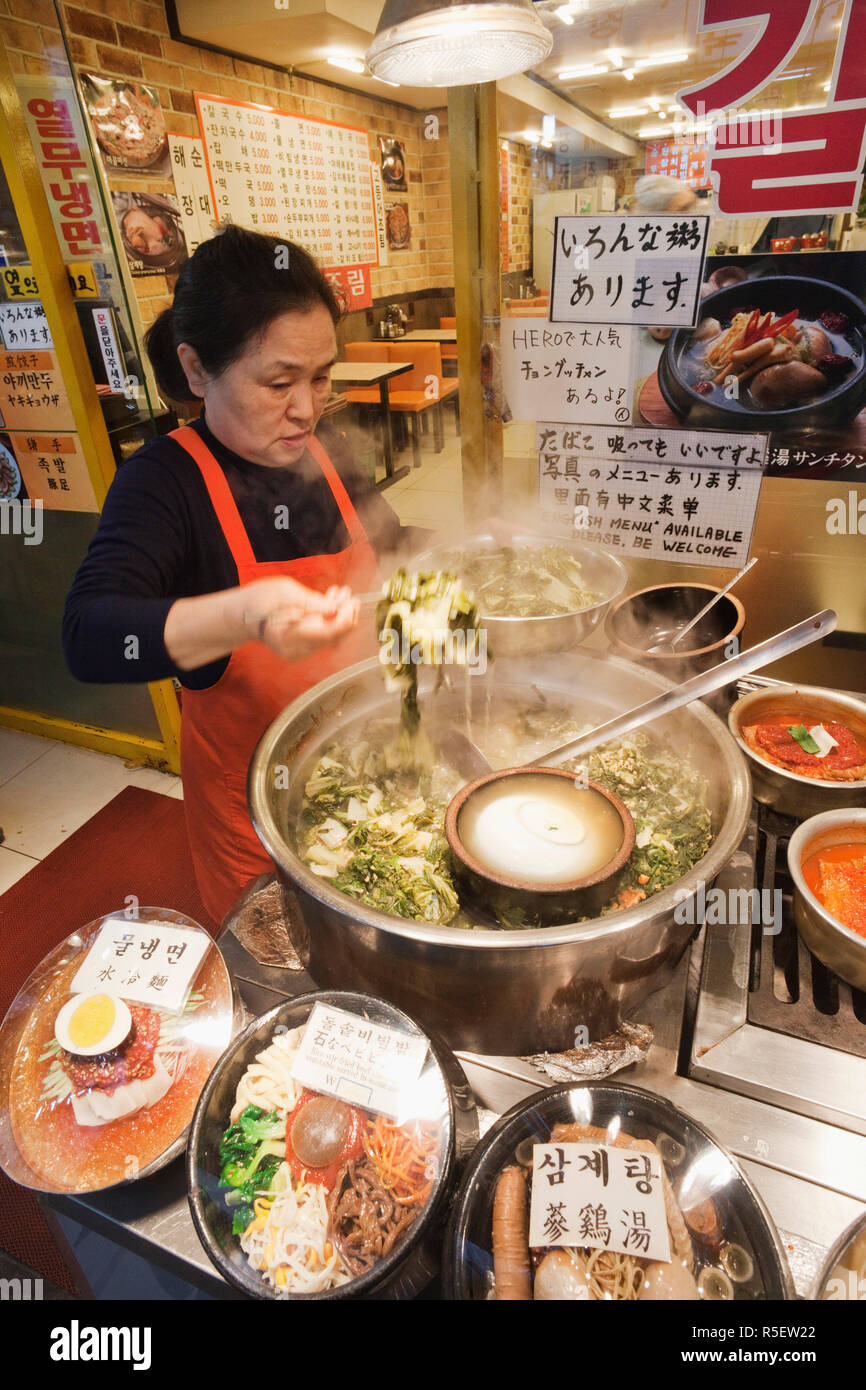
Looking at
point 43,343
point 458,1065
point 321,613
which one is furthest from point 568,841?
point 43,343

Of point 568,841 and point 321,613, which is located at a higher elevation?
point 321,613

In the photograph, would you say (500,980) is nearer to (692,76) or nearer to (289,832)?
(289,832)

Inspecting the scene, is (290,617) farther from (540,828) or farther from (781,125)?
(781,125)

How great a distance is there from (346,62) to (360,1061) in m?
7.80

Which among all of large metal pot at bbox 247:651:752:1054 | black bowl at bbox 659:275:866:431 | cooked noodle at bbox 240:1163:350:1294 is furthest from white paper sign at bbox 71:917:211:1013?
black bowl at bbox 659:275:866:431

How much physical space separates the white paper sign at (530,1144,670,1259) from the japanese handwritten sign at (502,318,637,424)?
2.42 m

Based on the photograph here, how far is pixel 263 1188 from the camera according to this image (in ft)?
4.15

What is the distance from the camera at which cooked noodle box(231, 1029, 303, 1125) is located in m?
1.36

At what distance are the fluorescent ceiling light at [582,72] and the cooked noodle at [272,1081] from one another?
293 centimetres

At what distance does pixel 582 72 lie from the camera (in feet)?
7.55

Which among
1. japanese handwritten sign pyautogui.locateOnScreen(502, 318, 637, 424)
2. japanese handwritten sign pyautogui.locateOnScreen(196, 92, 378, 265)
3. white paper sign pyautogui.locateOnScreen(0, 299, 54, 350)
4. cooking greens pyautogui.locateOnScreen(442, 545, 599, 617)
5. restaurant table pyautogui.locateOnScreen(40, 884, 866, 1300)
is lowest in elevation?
restaurant table pyautogui.locateOnScreen(40, 884, 866, 1300)

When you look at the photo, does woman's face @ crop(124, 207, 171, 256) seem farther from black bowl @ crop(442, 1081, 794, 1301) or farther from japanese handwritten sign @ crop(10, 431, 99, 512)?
black bowl @ crop(442, 1081, 794, 1301)
